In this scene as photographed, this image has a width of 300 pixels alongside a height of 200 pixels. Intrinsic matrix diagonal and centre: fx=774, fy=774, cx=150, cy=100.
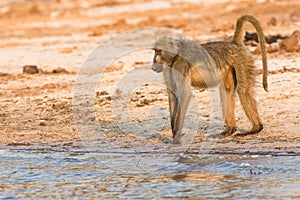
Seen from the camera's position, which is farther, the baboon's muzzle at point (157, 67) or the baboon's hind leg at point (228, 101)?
the baboon's hind leg at point (228, 101)

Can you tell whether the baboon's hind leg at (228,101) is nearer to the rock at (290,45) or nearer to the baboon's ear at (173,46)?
the baboon's ear at (173,46)

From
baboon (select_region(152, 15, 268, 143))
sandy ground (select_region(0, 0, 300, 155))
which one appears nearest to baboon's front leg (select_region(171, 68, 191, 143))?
baboon (select_region(152, 15, 268, 143))

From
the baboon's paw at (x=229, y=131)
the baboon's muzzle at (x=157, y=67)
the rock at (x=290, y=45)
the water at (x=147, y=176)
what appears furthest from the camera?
the rock at (x=290, y=45)

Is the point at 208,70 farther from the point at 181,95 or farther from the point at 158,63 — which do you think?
the point at 158,63

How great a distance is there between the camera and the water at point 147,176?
21.8 feet

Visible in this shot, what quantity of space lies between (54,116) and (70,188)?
9.39ft

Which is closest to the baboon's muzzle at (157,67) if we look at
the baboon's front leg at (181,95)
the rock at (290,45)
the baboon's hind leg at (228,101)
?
the baboon's front leg at (181,95)

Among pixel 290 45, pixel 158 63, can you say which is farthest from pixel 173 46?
pixel 290 45

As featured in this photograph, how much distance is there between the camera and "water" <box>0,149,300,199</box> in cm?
663

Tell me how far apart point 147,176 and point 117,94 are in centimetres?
346

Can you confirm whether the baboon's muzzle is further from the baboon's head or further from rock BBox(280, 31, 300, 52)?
rock BBox(280, 31, 300, 52)

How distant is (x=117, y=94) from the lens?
10.5 m

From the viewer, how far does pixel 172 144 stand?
7.99 metres

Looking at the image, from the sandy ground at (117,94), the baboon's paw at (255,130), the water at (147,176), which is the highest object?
the sandy ground at (117,94)
